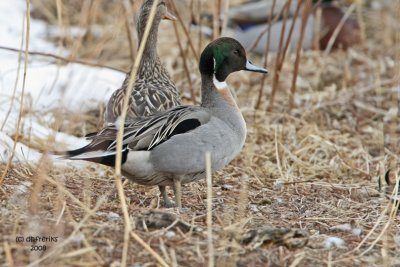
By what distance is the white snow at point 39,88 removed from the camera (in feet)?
18.6

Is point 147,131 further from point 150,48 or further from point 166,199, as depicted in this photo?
point 150,48

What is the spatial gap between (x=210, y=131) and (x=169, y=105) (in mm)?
916

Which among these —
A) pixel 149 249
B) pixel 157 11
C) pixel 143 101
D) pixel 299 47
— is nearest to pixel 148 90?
pixel 143 101

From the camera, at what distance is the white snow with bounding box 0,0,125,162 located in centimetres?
566

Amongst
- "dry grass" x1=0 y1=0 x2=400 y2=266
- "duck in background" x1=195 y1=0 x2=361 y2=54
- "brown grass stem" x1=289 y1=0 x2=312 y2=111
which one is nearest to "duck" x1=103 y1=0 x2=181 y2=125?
"dry grass" x1=0 y1=0 x2=400 y2=266

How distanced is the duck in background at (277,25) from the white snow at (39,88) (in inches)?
90.3

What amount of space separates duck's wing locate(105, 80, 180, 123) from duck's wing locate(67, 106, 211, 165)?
0.56 metres

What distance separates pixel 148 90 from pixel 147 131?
3.33 feet

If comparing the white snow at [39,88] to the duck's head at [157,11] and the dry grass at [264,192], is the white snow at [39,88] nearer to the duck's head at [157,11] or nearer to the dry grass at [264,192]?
the dry grass at [264,192]

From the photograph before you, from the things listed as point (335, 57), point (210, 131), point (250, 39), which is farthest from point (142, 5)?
point (250, 39)

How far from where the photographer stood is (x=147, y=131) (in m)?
4.06

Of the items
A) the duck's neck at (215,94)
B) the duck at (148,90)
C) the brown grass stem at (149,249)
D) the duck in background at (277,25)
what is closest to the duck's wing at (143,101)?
the duck at (148,90)

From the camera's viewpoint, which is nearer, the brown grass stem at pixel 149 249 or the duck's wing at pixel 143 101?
the brown grass stem at pixel 149 249

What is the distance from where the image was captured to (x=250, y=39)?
10.0 metres
